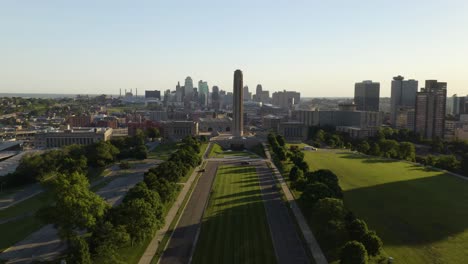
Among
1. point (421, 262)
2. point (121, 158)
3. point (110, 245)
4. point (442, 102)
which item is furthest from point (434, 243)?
point (442, 102)

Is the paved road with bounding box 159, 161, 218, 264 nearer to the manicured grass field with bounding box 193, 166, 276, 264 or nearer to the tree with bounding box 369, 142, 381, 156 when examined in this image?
the manicured grass field with bounding box 193, 166, 276, 264

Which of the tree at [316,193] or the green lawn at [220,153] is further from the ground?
→ the tree at [316,193]

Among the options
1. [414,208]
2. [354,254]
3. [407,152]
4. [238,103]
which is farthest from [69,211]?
[238,103]

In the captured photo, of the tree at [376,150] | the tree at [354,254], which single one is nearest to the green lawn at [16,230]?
the tree at [354,254]

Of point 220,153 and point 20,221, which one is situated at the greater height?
point 20,221

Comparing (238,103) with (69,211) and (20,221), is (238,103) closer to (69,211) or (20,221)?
(20,221)

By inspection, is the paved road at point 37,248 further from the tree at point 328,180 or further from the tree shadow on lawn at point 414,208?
the tree shadow on lawn at point 414,208

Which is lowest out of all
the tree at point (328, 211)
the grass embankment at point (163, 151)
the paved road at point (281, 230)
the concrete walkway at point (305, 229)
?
the grass embankment at point (163, 151)

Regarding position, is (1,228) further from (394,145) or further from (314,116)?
(314,116)
